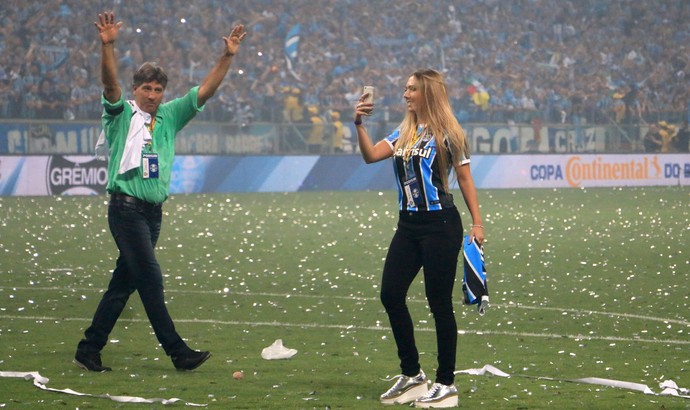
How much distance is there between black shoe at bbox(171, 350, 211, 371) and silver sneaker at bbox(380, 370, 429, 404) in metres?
1.40

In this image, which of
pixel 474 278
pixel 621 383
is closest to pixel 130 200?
pixel 474 278

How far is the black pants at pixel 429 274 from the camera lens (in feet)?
22.5

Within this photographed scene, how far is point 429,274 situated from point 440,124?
814 mm

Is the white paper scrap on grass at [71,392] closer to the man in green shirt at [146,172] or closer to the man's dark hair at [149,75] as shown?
the man in green shirt at [146,172]

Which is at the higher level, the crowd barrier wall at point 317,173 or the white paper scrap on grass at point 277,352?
the crowd barrier wall at point 317,173

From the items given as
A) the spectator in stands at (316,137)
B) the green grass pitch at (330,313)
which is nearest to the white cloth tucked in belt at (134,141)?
the green grass pitch at (330,313)

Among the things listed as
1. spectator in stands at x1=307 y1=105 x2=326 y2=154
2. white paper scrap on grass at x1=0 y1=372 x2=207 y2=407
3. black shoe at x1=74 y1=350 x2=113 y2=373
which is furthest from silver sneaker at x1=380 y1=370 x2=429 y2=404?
spectator in stands at x1=307 y1=105 x2=326 y2=154

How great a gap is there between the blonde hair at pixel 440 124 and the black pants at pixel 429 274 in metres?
0.24

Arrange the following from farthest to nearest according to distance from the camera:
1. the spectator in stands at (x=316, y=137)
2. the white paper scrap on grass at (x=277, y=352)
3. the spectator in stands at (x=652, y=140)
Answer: the spectator in stands at (x=652, y=140) → the spectator in stands at (x=316, y=137) → the white paper scrap on grass at (x=277, y=352)

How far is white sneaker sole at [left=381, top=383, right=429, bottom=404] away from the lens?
6.86m

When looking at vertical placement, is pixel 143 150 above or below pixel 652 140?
above

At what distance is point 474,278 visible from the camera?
22.4 ft

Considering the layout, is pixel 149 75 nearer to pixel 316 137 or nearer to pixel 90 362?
pixel 90 362

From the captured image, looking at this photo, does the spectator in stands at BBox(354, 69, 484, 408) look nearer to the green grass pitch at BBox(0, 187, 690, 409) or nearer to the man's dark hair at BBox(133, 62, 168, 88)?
the green grass pitch at BBox(0, 187, 690, 409)
